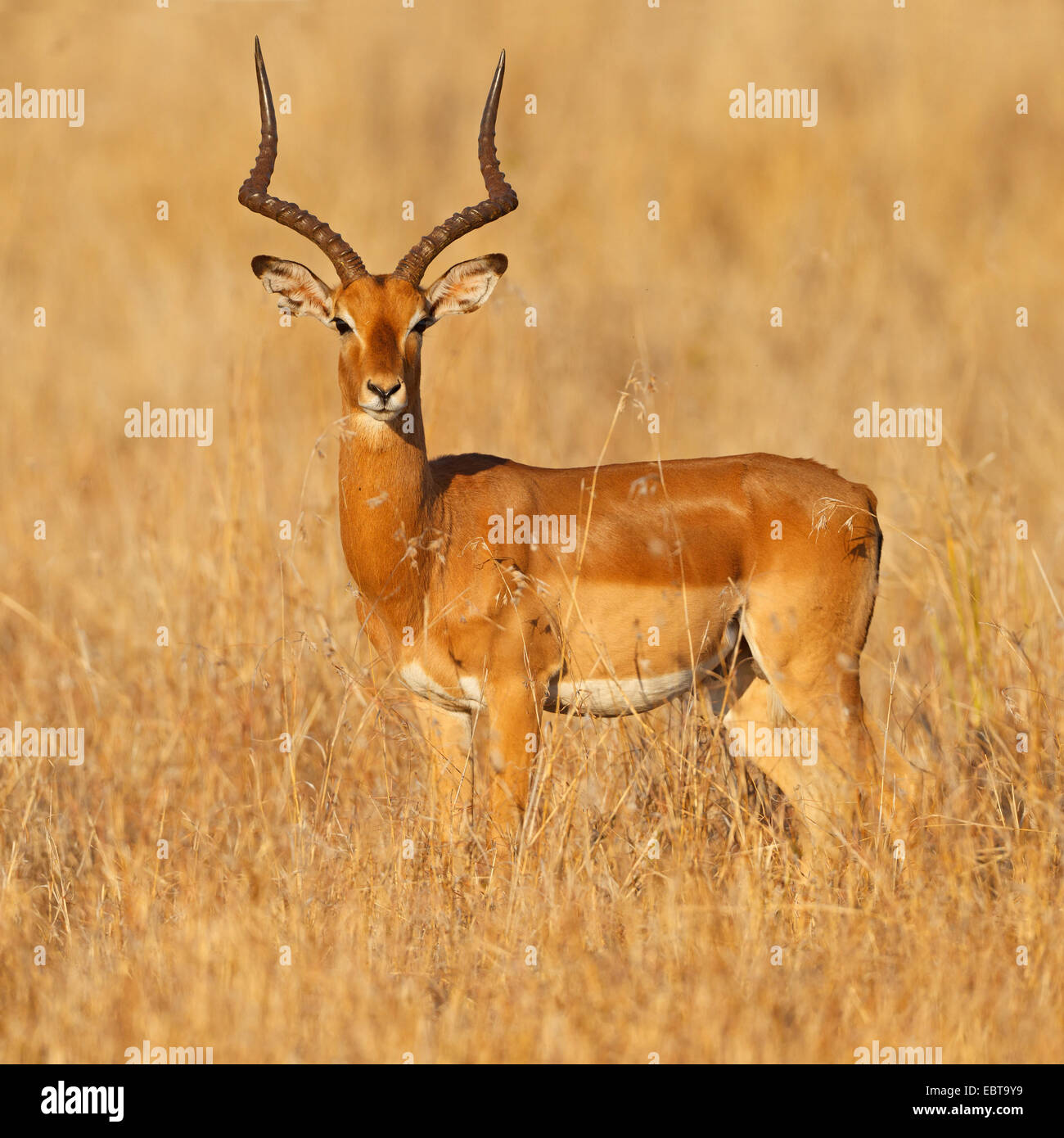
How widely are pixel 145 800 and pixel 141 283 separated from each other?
30.0 ft

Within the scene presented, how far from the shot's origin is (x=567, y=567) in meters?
6.36

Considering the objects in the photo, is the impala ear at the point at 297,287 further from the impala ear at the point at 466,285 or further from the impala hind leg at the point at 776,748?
the impala hind leg at the point at 776,748

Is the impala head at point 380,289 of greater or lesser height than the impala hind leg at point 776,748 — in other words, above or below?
above

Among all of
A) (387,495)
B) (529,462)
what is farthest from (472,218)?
(529,462)

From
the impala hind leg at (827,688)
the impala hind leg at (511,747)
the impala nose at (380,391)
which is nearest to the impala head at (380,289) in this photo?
the impala nose at (380,391)

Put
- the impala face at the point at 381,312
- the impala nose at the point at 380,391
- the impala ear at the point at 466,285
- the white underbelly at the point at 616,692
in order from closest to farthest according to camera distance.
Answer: the impala nose at the point at 380,391 < the impala face at the point at 381,312 < the white underbelly at the point at 616,692 < the impala ear at the point at 466,285

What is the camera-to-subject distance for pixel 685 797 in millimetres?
6219

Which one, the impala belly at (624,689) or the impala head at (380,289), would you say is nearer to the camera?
the impala head at (380,289)

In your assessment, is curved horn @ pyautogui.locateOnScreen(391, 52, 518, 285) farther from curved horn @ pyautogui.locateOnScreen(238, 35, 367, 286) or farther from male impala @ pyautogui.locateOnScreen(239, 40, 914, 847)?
curved horn @ pyautogui.locateOnScreen(238, 35, 367, 286)

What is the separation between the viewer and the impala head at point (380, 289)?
5895mm

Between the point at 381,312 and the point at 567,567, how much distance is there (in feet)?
4.26

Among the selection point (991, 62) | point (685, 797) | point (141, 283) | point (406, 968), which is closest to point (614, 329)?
point (141, 283)

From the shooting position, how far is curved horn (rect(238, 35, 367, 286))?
245 inches

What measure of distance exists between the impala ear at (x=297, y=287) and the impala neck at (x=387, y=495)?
16.1 inches
